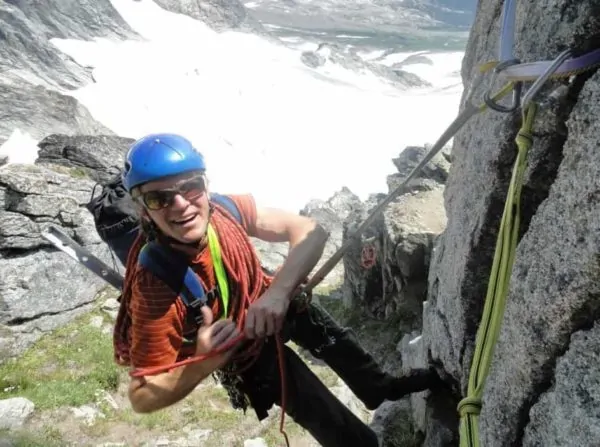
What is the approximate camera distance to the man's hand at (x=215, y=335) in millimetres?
2811

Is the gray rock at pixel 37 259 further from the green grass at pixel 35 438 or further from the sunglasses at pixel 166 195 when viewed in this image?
the sunglasses at pixel 166 195

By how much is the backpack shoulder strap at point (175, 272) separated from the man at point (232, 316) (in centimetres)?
4

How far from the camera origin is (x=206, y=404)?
7945 mm

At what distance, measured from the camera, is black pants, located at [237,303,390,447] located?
12.3 feet

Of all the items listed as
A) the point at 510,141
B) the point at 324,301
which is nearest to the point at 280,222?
the point at 510,141

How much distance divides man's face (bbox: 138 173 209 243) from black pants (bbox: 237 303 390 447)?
111cm

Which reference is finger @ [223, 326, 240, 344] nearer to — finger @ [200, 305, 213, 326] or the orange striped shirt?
finger @ [200, 305, 213, 326]

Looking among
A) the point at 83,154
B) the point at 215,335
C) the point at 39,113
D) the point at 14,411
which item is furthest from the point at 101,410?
the point at 39,113

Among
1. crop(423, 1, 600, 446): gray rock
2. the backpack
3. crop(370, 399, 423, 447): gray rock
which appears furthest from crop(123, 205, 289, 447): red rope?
crop(370, 399, 423, 447): gray rock

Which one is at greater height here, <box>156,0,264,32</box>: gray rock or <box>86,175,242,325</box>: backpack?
<box>86,175,242,325</box>: backpack

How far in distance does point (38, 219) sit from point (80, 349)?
3.37m

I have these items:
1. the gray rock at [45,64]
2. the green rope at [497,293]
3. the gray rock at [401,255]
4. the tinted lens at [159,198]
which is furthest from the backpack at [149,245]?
the gray rock at [45,64]

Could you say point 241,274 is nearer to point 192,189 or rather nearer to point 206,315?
point 206,315

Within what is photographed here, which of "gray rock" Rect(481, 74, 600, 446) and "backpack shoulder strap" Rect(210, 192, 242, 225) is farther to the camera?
"backpack shoulder strap" Rect(210, 192, 242, 225)
